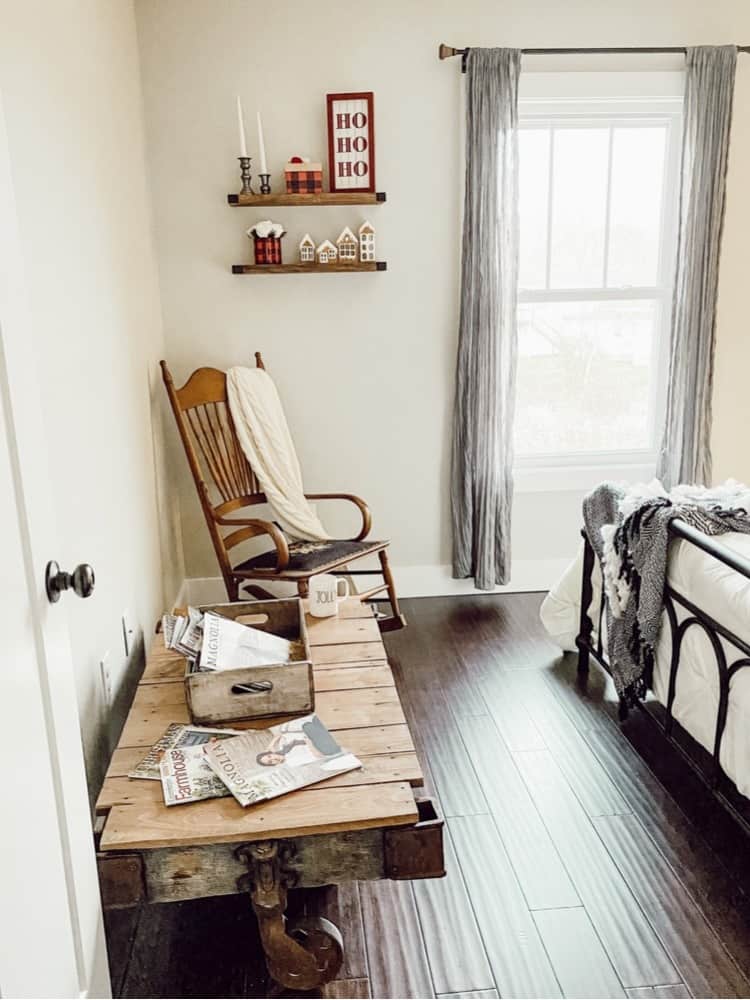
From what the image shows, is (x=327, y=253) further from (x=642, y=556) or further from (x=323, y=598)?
(x=642, y=556)

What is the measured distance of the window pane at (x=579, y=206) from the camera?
12.0 ft

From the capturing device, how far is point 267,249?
346 cm

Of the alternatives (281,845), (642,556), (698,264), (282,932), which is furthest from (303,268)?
(282,932)

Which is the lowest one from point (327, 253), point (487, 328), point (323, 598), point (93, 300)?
point (323, 598)

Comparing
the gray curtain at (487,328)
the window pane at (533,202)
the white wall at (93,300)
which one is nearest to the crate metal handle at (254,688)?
the white wall at (93,300)

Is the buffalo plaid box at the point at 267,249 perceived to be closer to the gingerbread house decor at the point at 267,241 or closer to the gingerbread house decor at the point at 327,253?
the gingerbread house decor at the point at 267,241

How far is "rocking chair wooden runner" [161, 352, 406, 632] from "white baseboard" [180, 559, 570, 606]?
0.41 metres

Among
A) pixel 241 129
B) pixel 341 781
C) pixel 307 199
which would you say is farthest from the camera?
pixel 307 199

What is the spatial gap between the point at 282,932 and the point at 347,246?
265 centimetres

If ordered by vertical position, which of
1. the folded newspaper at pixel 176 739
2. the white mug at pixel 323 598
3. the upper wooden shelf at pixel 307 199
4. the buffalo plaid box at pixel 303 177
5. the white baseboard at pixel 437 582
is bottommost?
the white baseboard at pixel 437 582

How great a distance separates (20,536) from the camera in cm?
126

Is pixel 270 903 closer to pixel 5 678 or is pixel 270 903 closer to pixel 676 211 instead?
pixel 5 678

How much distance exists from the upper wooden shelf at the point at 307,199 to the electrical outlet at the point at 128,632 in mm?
1740

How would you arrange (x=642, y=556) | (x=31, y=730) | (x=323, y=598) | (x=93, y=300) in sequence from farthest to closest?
(x=323, y=598)
(x=642, y=556)
(x=93, y=300)
(x=31, y=730)
